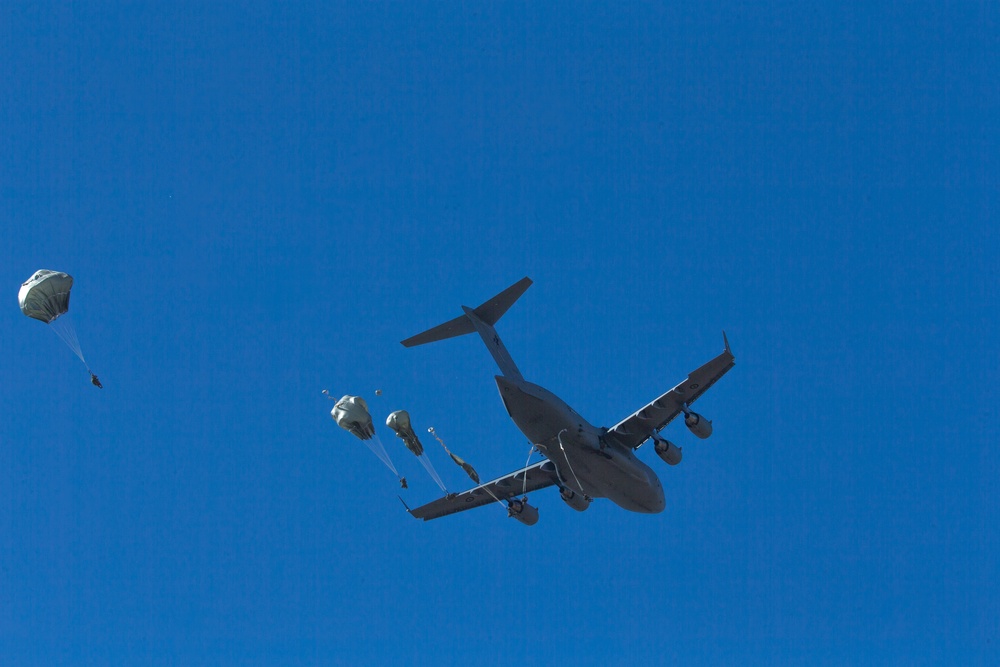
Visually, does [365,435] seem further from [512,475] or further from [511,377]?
[512,475]

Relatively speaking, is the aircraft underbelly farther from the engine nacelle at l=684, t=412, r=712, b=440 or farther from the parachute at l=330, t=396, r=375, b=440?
the parachute at l=330, t=396, r=375, b=440

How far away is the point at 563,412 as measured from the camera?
34969 millimetres

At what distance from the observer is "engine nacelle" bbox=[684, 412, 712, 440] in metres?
38.9

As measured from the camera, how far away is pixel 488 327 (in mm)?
38750

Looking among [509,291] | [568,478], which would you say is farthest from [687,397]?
[509,291]

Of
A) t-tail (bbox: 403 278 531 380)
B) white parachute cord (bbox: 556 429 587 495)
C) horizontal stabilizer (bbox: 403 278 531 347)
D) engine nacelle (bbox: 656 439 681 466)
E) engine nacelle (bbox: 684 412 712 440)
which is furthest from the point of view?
engine nacelle (bbox: 656 439 681 466)

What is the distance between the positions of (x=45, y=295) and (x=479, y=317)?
17.1m

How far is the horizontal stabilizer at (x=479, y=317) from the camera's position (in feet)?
125

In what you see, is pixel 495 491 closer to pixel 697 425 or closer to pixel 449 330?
pixel 449 330

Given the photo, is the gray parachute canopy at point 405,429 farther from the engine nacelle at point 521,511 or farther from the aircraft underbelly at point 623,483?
the engine nacelle at point 521,511

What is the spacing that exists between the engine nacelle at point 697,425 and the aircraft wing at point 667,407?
642 mm

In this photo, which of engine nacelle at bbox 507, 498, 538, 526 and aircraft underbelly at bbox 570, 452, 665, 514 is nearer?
aircraft underbelly at bbox 570, 452, 665, 514

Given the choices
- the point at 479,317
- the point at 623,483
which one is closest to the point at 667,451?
the point at 623,483

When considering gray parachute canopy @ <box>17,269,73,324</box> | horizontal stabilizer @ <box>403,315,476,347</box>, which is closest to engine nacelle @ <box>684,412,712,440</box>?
horizontal stabilizer @ <box>403,315,476,347</box>
